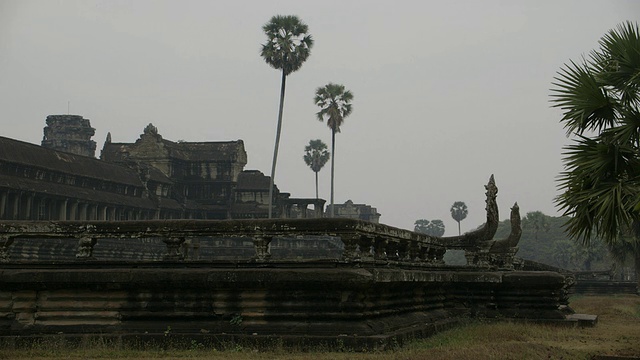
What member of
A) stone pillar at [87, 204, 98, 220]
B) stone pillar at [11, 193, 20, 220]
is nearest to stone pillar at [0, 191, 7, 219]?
stone pillar at [11, 193, 20, 220]

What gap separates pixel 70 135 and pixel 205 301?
9299 cm

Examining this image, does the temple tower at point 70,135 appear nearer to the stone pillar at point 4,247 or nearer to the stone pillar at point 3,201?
the stone pillar at point 3,201

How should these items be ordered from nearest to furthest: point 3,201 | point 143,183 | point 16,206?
point 3,201 < point 16,206 < point 143,183

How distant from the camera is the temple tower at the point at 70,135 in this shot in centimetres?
9850

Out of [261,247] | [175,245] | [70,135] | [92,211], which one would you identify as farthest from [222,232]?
[70,135]

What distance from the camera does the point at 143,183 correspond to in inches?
2606

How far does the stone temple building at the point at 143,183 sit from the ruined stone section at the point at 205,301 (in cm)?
3913

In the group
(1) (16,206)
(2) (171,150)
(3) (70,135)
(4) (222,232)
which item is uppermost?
(3) (70,135)

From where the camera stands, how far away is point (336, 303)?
1051 centimetres

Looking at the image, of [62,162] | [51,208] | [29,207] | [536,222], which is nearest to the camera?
[29,207]

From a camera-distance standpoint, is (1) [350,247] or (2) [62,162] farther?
(2) [62,162]

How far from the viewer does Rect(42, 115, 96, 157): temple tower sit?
98.5 meters

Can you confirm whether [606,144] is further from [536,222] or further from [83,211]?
[536,222]

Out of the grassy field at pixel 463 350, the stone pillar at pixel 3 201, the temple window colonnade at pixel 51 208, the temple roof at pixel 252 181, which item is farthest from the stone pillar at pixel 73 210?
the grassy field at pixel 463 350
